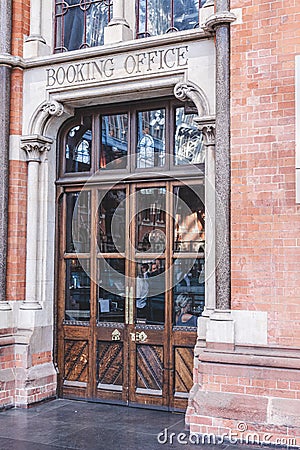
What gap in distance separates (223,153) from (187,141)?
106 cm

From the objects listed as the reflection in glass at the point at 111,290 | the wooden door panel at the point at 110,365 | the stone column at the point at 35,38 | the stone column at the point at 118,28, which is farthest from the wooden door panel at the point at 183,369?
the stone column at the point at 35,38

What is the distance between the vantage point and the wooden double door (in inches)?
267

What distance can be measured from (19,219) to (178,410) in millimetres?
2947

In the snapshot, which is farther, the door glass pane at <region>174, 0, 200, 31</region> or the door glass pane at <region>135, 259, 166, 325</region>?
the door glass pane at <region>135, 259, 166, 325</region>

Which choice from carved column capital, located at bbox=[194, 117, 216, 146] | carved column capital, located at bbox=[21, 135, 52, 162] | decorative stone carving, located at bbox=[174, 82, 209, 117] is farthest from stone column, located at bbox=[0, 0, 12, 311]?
carved column capital, located at bbox=[194, 117, 216, 146]

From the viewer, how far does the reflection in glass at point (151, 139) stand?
277 inches

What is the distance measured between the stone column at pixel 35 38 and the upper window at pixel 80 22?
195mm

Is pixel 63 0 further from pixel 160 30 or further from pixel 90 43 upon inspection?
pixel 160 30

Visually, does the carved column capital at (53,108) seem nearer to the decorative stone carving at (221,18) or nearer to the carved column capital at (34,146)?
the carved column capital at (34,146)

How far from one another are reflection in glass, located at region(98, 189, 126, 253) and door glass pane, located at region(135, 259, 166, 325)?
396 millimetres

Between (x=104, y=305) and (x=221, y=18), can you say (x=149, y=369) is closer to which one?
(x=104, y=305)

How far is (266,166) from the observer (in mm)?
5699

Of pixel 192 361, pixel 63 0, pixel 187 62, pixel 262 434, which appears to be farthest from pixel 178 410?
pixel 63 0

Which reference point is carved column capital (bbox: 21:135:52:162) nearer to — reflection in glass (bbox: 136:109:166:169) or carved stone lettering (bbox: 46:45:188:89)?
carved stone lettering (bbox: 46:45:188:89)
